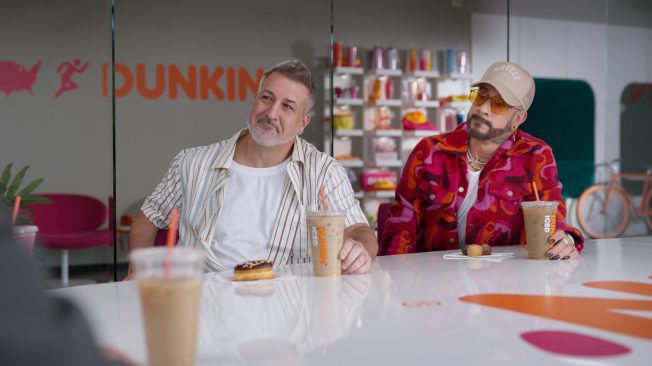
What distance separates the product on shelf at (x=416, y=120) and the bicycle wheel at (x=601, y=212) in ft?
6.35

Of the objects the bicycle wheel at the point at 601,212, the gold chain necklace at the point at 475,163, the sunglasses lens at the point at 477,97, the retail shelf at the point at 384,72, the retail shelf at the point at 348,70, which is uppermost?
the retail shelf at the point at 384,72

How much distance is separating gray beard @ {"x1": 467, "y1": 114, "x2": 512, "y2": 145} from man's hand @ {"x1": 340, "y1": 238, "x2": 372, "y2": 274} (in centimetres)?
117

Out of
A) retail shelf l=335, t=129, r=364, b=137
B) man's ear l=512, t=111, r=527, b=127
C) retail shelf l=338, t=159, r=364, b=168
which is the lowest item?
retail shelf l=338, t=159, r=364, b=168

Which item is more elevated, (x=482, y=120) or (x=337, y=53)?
(x=337, y=53)

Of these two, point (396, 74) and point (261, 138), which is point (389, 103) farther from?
point (261, 138)

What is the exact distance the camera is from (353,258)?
1.88 meters

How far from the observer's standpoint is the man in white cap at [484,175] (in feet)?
9.32

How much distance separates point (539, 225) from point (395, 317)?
3.34 feet

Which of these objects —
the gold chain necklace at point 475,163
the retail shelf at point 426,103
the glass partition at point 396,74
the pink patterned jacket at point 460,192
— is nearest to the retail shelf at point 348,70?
the glass partition at point 396,74

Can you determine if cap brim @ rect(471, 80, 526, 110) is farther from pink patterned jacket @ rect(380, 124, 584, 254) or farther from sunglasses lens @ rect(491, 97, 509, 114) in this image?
pink patterned jacket @ rect(380, 124, 584, 254)

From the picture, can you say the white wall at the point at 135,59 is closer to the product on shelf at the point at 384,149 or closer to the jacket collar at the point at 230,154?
the product on shelf at the point at 384,149

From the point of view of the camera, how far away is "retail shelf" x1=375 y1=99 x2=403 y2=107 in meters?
6.59

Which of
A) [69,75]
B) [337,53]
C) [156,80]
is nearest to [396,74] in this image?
[337,53]

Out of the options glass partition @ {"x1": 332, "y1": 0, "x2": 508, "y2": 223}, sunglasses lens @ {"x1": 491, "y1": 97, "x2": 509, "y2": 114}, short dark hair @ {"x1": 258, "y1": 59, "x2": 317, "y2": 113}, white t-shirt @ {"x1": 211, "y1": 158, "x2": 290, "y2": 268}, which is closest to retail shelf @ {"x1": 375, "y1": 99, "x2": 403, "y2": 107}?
glass partition @ {"x1": 332, "y1": 0, "x2": 508, "y2": 223}
